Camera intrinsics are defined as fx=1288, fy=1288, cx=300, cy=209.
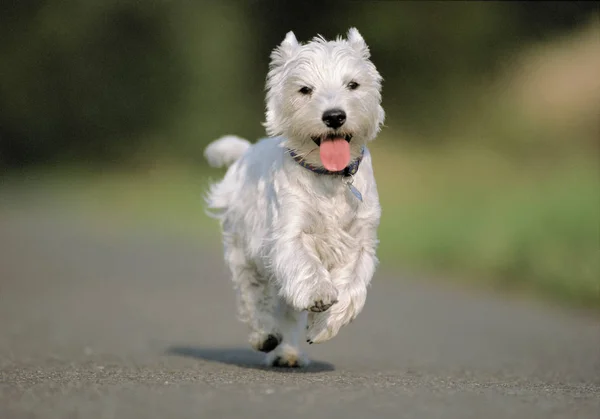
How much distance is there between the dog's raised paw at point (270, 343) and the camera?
8.05 meters

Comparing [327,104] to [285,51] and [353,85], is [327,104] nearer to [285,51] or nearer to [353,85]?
[353,85]

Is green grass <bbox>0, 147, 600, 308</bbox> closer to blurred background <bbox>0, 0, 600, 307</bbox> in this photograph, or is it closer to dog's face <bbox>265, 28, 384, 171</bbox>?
blurred background <bbox>0, 0, 600, 307</bbox>

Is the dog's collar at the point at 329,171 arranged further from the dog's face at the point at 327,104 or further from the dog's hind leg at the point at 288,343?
the dog's hind leg at the point at 288,343

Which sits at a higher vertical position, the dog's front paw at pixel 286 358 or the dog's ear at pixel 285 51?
the dog's ear at pixel 285 51

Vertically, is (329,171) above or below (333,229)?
above

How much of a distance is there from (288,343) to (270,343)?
0.25 meters

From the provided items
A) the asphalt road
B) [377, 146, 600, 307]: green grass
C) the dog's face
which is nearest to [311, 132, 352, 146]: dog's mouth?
the dog's face

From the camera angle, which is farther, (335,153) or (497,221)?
(497,221)

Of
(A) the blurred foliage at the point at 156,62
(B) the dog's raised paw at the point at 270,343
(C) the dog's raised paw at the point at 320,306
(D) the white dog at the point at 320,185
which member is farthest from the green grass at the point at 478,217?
(A) the blurred foliage at the point at 156,62

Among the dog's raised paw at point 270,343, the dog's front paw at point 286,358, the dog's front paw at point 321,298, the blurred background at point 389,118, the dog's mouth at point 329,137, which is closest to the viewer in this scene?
the dog's front paw at point 321,298

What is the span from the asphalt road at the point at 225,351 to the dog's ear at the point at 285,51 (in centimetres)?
185

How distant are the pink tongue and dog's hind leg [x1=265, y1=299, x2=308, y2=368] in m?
1.32

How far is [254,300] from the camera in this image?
837 cm

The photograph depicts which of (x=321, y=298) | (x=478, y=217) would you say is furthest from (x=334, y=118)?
(x=478, y=217)
